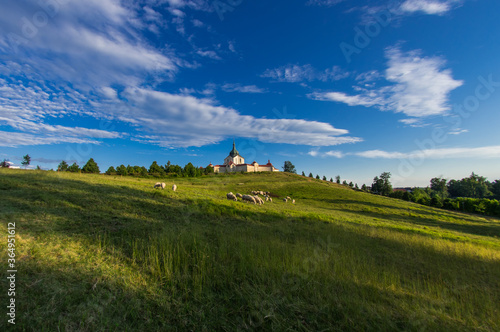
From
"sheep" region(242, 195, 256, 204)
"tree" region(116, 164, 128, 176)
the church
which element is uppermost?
the church

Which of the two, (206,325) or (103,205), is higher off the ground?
(103,205)

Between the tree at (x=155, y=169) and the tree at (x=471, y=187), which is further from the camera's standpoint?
the tree at (x=471, y=187)

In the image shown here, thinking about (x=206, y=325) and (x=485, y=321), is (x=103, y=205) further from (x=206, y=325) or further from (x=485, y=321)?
(x=485, y=321)

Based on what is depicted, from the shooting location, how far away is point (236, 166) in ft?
365

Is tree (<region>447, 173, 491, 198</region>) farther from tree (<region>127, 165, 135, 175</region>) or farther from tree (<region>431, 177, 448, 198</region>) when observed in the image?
tree (<region>127, 165, 135, 175</region>)

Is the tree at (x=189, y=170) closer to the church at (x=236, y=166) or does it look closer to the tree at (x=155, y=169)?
the tree at (x=155, y=169)

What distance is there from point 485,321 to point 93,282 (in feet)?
23.9

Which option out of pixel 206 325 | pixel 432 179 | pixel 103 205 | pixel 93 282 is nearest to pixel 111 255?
pixel 93 282

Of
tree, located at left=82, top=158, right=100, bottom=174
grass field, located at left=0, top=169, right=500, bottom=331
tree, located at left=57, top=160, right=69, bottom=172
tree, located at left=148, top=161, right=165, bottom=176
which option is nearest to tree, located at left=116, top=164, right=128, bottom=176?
tree, located at left=82, top=158, right=100, bottom=174

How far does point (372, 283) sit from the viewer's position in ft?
14.2

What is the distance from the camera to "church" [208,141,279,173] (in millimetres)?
109975

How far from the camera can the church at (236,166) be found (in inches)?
4330

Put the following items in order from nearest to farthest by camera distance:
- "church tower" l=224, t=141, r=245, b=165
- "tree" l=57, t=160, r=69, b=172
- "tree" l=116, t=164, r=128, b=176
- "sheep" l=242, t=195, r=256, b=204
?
"sheep" l=242, t=195, r=256, b=204, "tree" l=57, t=160, r=69, b=172, "tree" l=116, t=164, r=128, b=176, "church tower" l=224, t=141, r=245, b=165

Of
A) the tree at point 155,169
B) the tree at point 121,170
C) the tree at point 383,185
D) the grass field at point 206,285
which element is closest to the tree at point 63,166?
the tree at point 121,170
